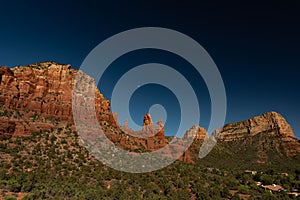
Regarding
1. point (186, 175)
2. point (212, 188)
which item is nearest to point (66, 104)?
point (186, 175)

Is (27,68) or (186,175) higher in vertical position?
(27,68)

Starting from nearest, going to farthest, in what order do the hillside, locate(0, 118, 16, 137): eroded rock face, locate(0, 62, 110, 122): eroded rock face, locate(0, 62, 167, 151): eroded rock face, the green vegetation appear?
1. the green vegetation
2. the hillside
3. locate(0, 118, 16, 137): eroded rock face
4. locate(0, 62, 167, 151): eroded rock face
5. locate(0, 62, 110, 122): eroded rock face

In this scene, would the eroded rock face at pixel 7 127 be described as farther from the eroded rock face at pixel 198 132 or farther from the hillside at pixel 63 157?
the eroded rock face at pixel 198 132

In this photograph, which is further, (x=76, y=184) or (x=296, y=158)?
(x=296, y=158)

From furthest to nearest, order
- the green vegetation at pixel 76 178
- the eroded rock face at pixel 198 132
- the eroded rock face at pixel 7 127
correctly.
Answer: the eroded rock face at pixel 198 132 < the eroded rock face at pixel 7 127 < the green vegetation at pixel 76 178

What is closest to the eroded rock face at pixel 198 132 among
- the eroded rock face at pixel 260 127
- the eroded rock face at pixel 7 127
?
the eroded rock face at pixel 260 127

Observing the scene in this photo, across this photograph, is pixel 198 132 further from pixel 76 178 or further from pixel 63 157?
pixel 76 178

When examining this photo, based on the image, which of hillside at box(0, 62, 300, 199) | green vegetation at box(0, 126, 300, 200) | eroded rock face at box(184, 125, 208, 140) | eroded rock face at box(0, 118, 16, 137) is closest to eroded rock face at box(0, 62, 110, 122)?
hillside at box(0, 62, 300, 199)

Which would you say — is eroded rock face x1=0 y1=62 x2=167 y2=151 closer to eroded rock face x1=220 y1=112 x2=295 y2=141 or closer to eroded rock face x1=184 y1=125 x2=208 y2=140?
eroded rock face x1=184 y1=125 x2=208 y2=140

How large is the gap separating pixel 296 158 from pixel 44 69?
10526 centimetres

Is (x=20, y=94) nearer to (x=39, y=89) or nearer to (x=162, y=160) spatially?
(x=39, y=89)

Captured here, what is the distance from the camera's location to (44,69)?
46.6 metres

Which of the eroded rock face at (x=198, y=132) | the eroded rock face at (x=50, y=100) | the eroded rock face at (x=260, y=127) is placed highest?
the eroded rock face at (x=260, y=127)

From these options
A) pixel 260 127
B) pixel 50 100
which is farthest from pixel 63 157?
pixel 260 127
